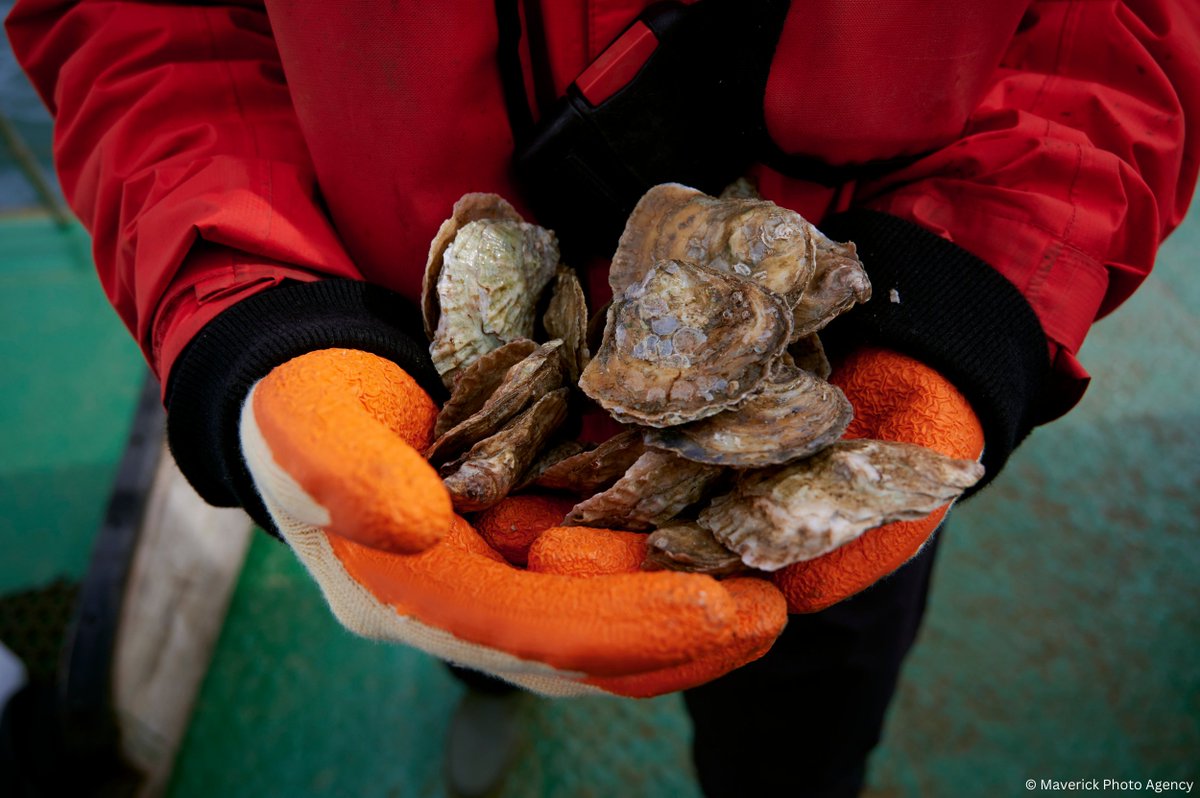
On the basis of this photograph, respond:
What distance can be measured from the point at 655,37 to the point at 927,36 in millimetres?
238

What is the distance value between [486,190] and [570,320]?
0.55ft

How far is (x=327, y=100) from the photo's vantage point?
72 cm

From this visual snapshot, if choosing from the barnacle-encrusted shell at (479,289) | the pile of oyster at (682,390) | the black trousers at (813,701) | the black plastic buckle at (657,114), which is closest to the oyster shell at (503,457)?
the pile of oyster at (682,390)

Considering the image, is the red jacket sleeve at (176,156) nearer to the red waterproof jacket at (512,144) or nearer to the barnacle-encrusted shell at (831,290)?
the red waterproof jacket at (512,144)

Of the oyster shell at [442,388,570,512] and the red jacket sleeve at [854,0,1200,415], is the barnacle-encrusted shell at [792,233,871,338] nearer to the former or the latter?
the red jacket sleeve at [854,0,1200,415]

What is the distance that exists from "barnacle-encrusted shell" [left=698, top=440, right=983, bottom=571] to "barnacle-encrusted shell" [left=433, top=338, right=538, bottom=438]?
0.24 m

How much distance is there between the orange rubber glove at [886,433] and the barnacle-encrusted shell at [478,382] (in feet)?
1.03

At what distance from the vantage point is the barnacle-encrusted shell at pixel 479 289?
0.78 metres

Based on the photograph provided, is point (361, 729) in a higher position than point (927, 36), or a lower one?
lower

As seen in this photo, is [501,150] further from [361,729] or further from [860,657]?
[361,729]

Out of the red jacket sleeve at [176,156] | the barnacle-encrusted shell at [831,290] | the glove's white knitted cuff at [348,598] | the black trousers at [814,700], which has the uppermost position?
the red jacket sleeve at [176,156]

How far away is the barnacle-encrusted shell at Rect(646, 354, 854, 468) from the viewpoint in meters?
0.66

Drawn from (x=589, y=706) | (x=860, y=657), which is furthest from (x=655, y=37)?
(x=589, y=706)

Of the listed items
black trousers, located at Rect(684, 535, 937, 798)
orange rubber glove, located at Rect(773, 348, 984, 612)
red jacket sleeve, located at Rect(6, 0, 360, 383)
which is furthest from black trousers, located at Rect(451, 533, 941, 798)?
red jacket sleeve, located at Rect(6, 0, 360, 383)
